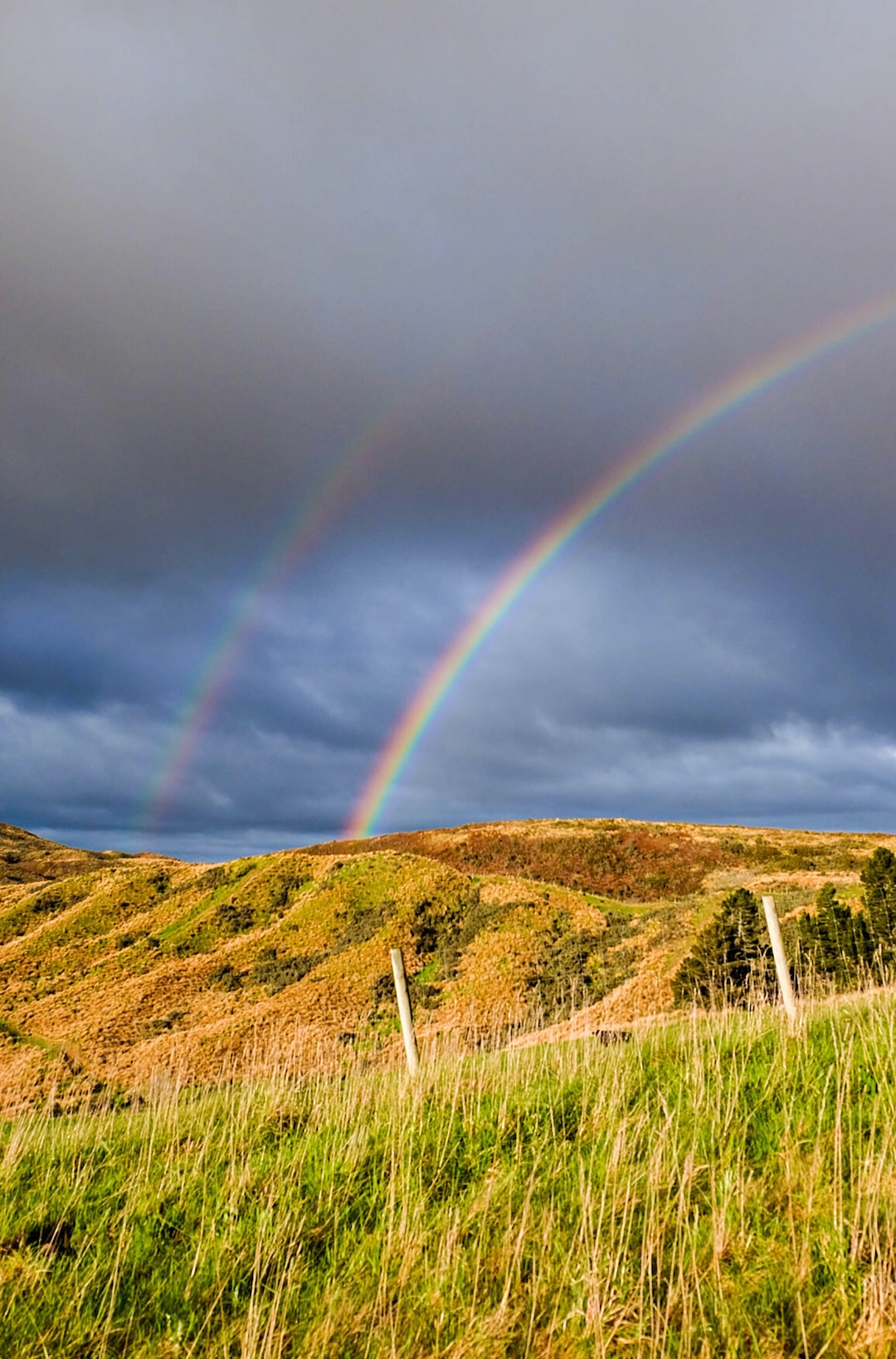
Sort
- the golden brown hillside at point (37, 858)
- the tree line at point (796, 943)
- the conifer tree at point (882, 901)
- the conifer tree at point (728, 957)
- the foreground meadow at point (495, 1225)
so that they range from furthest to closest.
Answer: the golden brown hillside at point (37, 858) < the conifer tree at point (728, 957) < the conifer tree at point (882, 901) < the tree line at point (796, 943) < the foreground meadow at point (495, 1225)

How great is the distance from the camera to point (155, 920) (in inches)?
1698

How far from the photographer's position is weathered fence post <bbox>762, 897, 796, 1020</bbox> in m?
10.1

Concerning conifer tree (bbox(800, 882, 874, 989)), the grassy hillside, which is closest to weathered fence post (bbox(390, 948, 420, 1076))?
the grassy hillside

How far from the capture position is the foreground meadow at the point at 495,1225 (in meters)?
3.56

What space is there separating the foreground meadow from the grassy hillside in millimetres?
9021

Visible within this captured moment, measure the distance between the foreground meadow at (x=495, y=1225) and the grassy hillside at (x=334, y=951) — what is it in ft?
29.6

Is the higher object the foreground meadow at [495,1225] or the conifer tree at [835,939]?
the conifer tree at [835,939]

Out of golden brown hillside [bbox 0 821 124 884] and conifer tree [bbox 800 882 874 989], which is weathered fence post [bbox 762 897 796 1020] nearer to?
conifer tree [bbox 800 882 874 989]

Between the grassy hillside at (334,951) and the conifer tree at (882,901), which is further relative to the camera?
the grassy hillside at (334,951)

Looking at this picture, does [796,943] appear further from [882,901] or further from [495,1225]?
[495,1225]

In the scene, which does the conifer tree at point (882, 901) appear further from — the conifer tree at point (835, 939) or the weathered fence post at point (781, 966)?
the weathered fence post at point (781, 966)

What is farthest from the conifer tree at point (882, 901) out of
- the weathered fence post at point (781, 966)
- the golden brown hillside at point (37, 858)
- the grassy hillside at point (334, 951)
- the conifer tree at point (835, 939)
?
the golden brown hillside at point (37, 858)

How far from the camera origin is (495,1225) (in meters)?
4.53

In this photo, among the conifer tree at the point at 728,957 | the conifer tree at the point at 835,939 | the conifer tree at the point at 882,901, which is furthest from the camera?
the conifer tree at the point at 728,957
